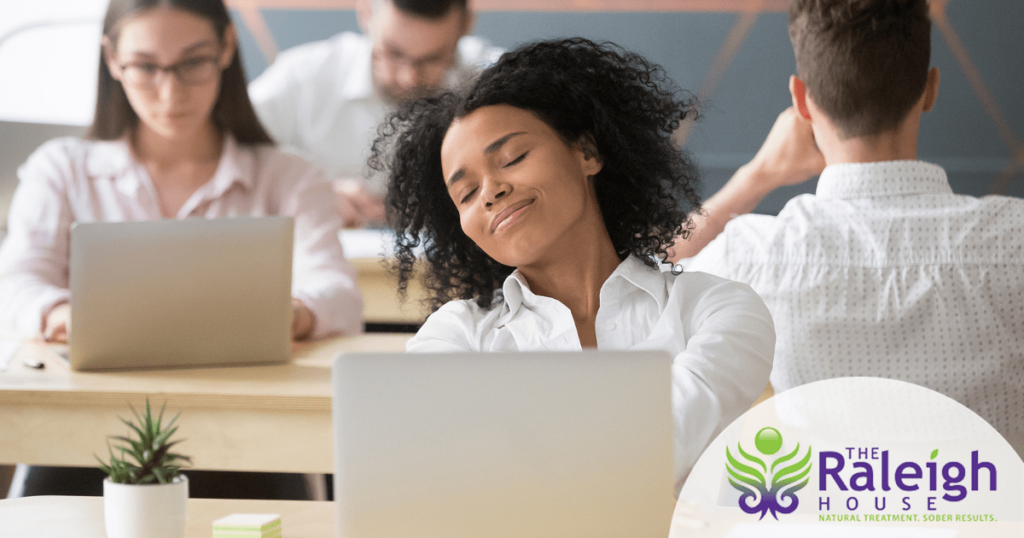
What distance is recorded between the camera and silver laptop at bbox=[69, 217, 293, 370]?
1510mm

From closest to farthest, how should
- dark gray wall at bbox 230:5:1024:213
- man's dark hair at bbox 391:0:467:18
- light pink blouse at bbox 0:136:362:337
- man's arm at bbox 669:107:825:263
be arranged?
man's arm at bbox 669:107:825:263 → light pink blouse at bbox 0:136:362:337 → man's dark hair at bbox 391:0:467:18 → dark gray wall at bbox 230:5:1024:213

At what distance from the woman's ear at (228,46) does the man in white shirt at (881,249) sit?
126 centimetres

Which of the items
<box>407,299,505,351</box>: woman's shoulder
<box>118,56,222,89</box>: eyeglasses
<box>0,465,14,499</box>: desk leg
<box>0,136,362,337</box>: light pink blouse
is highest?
<box>118,56,222,89</box>: eyeglasses

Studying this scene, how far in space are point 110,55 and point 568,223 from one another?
1.42 m

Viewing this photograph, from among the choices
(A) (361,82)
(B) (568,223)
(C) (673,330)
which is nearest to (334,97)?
(A) (361,82)

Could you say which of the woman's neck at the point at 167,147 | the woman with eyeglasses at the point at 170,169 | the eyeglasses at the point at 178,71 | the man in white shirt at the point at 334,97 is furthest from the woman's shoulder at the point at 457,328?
the man in white shirt at the point at 334,97

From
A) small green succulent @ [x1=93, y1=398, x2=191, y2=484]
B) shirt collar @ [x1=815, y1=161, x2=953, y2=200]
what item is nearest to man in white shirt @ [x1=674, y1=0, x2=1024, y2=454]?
shirt collar @ [x1=815, y1=161, x2=953, y2=200]

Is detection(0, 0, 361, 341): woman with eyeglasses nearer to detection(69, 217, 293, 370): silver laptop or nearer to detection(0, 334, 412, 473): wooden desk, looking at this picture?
detection(69, 217, 293, 370): silver laptop

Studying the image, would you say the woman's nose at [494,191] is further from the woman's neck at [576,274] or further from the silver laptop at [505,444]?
the silver laptop at [505,444]

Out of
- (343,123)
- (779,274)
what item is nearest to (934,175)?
(779,274)

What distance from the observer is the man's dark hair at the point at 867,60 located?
1.44 m

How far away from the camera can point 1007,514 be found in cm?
115

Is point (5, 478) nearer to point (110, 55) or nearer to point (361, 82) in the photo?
point (110, 55)

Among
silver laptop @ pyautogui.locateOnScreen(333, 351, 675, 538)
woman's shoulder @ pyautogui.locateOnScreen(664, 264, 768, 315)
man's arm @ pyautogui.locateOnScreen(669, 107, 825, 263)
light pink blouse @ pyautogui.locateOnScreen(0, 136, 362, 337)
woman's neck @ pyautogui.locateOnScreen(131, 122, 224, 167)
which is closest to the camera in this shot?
silver laptop @ pyautogui.locateOnScreen(333, 351, 675, 538)
